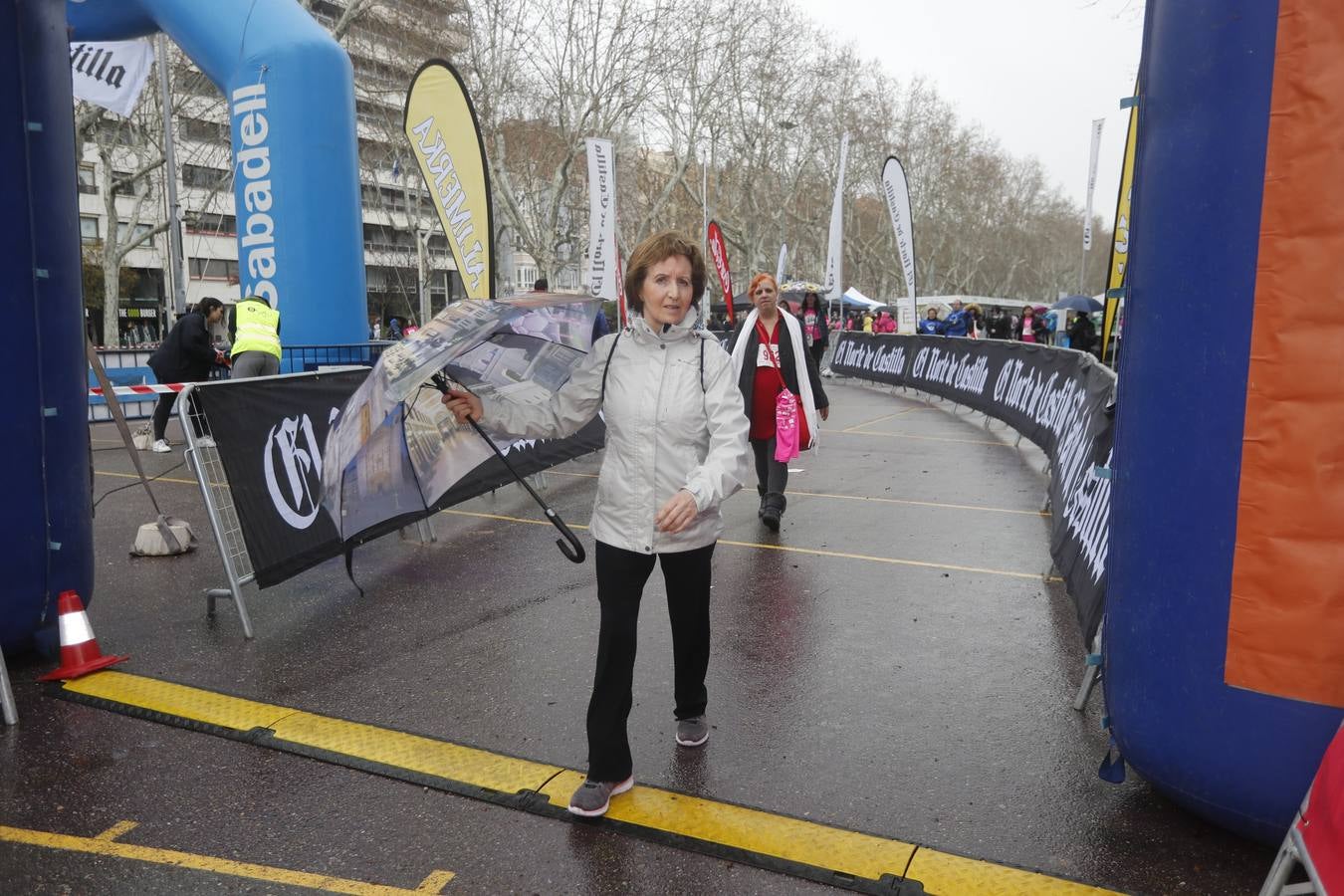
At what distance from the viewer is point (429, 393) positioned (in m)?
4.05

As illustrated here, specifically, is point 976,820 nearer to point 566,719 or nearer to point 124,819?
point 566,719

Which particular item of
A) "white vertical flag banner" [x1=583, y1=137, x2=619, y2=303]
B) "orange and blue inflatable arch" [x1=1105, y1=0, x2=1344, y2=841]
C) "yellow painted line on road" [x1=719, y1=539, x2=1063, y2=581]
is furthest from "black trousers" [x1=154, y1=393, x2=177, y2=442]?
"orange and blue inflatable arch" [x1=1105, y1=0, x2=1344, y2=841]

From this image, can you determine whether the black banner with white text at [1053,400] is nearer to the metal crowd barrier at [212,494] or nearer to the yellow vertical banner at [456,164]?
the metal crowd barrier at [212,494]

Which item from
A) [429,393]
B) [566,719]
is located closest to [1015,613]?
[566,719]

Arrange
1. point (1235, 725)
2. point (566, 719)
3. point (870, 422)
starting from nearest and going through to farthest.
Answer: point (1235, 725) → point (566, 719) → point (870, 422)

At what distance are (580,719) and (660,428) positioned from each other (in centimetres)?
140

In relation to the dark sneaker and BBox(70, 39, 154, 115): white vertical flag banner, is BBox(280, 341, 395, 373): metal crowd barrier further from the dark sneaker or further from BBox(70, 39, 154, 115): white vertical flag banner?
the dark sneaker

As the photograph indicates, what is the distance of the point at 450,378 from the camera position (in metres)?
3.39

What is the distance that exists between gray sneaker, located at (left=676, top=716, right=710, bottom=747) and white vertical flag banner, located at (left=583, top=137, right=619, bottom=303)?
1234cm

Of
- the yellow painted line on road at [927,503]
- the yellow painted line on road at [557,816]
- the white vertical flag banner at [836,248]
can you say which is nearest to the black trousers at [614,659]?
the yellow painted line on road at [557,816]

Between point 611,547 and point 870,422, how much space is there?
453 inches

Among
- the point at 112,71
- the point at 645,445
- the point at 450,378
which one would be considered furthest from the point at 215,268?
the point at 645,445

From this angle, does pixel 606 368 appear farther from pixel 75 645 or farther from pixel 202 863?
pixel 75 645

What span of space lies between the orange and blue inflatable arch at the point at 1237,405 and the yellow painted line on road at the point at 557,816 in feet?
2.00
